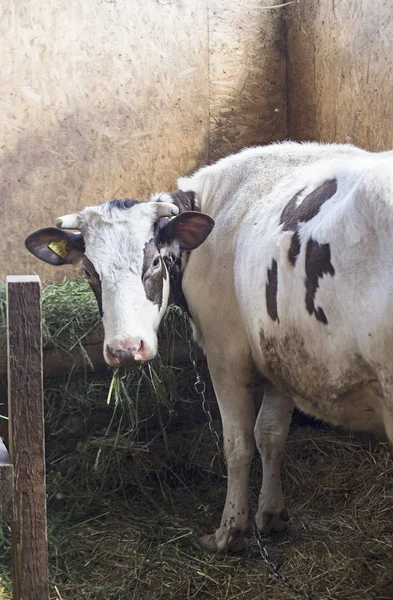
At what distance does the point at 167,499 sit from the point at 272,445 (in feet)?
2.66

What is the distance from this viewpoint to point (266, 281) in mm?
3562

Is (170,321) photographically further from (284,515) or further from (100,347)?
(284,515)

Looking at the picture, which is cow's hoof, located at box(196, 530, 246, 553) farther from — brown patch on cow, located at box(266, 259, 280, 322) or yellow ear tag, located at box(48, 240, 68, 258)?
yellow ear tag, located at box(48, 240, 68, 258)

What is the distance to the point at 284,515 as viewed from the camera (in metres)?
4.39

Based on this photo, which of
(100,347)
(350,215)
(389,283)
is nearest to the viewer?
(389,283)

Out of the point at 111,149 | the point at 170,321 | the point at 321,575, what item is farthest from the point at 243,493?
A: the point at 111,149

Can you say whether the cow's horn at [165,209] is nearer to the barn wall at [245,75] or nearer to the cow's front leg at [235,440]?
the cow's front leg at [235,440]

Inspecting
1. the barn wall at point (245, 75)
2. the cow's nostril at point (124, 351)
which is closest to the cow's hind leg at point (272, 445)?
the cow's nostril at point (124, 351)

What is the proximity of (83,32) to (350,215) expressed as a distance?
12.0ft

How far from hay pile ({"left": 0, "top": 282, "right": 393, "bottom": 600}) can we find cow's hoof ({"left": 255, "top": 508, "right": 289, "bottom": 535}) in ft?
0.18

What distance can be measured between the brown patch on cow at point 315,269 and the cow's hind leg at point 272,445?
1299mm

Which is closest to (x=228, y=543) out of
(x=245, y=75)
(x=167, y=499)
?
(x=167, y=499)

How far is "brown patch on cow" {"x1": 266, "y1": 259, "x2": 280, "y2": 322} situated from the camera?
3.48m

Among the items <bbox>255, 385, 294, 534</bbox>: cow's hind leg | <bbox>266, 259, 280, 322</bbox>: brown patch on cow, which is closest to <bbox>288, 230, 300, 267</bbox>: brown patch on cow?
<bbox>266, 259, 280, 322</bbox>: brown patch on cow
